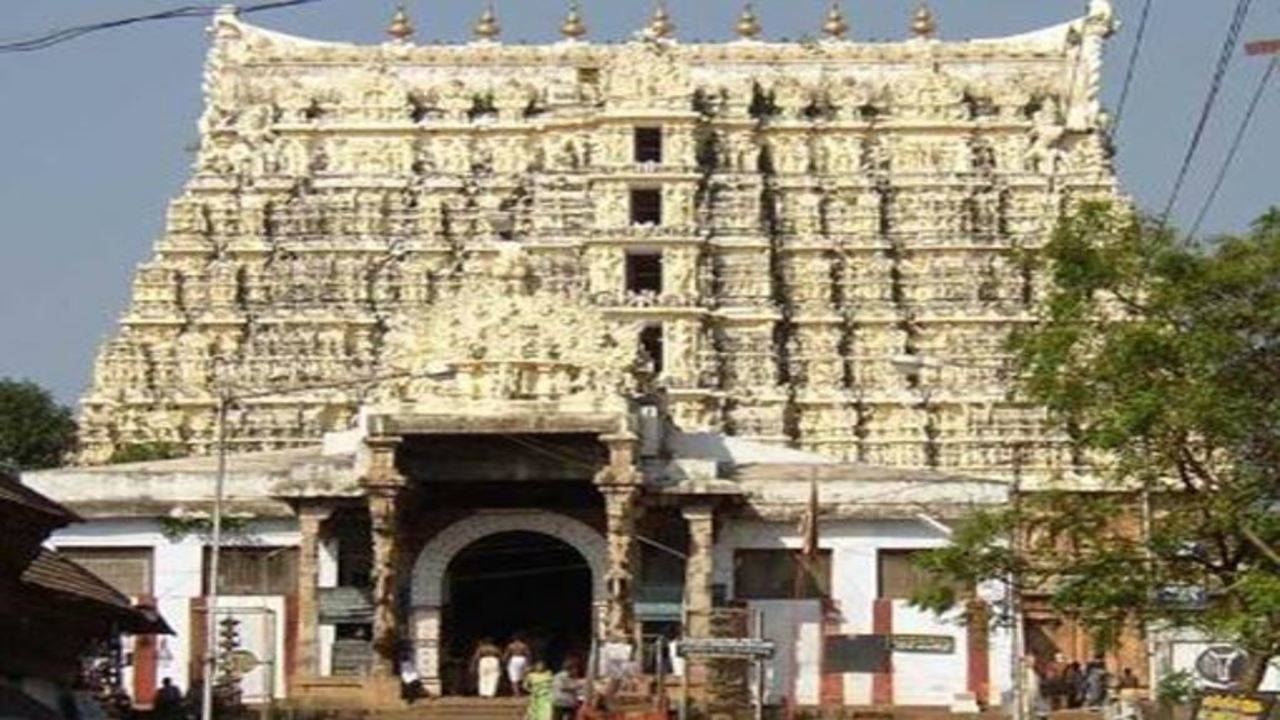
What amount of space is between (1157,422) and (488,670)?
24758mm

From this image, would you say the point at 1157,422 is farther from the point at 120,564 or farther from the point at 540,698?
the point at 120,564

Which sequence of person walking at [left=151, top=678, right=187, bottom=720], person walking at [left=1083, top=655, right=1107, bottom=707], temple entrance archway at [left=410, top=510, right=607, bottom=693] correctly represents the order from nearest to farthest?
1. person walking at [left=151, top=678, right=187, bottom=720]
2. person walking at [left=1083, top=655, right=1107, bottom=707]
3. temple entrance archway at [left=410, top=510, right=607, bottom=693]

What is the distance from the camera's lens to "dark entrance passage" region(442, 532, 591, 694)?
2153 inches

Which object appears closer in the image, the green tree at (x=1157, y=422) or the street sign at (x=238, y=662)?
the green tree at (x=1157, y=422)

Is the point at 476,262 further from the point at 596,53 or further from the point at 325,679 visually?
the point at 325,679

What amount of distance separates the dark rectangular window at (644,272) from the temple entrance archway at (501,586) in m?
27.3

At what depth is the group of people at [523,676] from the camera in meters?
45.8

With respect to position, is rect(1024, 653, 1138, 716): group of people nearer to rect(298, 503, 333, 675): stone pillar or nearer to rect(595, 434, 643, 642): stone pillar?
rect(595, 434, 643, 642): stone pillar

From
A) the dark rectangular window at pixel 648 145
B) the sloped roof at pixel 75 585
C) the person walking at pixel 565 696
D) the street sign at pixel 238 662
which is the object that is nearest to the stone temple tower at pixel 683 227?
the dark rectangular window at pixel 648 145

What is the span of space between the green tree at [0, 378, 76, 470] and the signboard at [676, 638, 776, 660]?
174 ft

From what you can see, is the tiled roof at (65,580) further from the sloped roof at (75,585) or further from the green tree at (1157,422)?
the green tree at (1157,422)

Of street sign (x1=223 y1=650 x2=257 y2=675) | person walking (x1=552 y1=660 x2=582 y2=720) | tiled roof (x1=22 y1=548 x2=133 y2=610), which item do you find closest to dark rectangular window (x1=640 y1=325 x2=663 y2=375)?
street sign (x1=223 y1=650 x2=257 y2=675)

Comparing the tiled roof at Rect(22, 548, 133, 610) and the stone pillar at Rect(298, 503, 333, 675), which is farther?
the stone pillar at Rect(298, 503, 333, 675)

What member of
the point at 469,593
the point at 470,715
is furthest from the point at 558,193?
the point at 470,715
